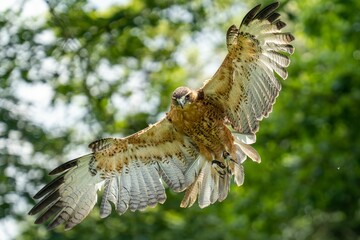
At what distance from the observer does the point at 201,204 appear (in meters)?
9.18

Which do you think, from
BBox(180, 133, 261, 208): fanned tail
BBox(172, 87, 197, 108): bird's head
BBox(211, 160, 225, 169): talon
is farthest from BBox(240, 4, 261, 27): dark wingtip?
BBox(211, 160, 225, 169): talon

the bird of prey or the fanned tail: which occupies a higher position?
the bird of prey

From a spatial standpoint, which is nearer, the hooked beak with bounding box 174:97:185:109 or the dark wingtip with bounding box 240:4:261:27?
the dark wingtip with bounding box 240:4:261:27

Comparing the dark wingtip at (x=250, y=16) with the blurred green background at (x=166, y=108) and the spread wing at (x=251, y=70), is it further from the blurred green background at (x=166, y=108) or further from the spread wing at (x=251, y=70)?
the blurred green background at (x=166, y=108)

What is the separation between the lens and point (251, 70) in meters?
8.57

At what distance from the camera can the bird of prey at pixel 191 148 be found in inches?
334

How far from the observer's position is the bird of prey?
8.48 metres

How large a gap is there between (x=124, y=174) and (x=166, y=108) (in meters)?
4.63

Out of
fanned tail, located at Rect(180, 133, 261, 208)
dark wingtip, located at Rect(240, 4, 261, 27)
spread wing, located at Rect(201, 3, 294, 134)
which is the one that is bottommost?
fanned tail, located at Rect(180, 133, 261, 208)

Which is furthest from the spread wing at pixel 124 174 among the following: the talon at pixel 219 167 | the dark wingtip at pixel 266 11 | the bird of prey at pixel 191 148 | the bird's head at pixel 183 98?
the dark wingtip at pixel 266 11

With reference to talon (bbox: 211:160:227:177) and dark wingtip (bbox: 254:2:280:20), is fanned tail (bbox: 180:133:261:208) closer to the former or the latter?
talon (bbox: 211:160:227:177)

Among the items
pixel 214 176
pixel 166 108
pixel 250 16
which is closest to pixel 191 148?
pixel 214 176

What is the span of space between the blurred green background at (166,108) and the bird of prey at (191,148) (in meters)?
1.75

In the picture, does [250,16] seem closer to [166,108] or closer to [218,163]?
[218,163]
